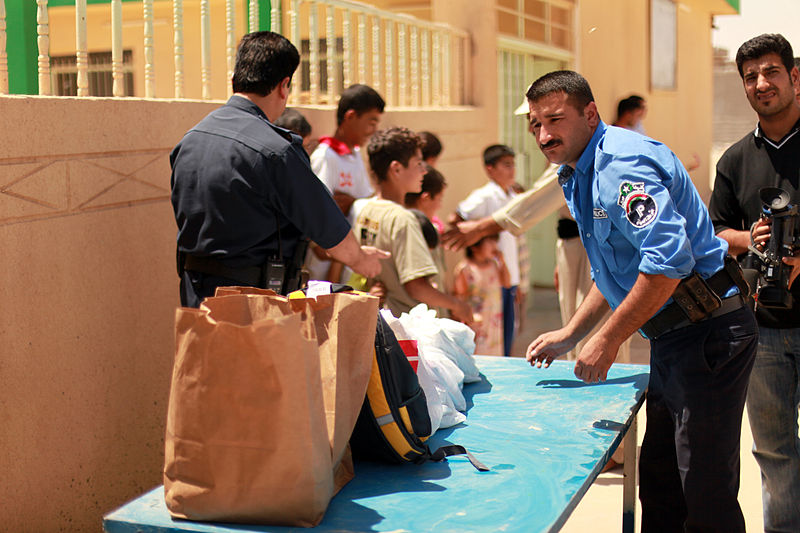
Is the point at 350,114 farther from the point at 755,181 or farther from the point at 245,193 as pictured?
the point at 755,181

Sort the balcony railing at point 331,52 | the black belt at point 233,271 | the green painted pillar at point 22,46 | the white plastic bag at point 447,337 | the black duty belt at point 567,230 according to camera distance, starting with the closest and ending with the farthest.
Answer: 1. the white plastic bag at point 447,337
2. the black belt at point 233,271
3. the balcony railing at point 331,52
4. the black duty belt at point 567,230
5. the green painted pillar at point 22,46

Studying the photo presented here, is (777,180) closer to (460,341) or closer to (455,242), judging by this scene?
(460,341)

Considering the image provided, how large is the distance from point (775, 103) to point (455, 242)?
1727mm

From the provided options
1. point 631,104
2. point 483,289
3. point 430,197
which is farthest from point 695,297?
point 631,104

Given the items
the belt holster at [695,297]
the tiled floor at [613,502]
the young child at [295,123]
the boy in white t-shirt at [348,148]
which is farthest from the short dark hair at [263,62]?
the tiled floor at [613,502]

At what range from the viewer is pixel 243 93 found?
3426mm

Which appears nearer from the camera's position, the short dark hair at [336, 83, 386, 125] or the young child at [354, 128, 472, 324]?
the young child at [354, 128, 472, 324]

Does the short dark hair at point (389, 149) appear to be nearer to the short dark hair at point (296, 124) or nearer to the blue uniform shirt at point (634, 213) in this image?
the short dark hair at point (296, 124)

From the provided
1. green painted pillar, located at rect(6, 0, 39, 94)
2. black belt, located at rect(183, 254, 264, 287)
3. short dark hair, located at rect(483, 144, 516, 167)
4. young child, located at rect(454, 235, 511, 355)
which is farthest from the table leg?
green painted pillar, located at rect(6, 0, 39, 94)

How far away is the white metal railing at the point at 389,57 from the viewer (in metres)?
6.06

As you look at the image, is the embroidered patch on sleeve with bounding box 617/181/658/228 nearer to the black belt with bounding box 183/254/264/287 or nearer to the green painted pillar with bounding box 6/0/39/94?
the black belt with bounding box 183/254/264/287

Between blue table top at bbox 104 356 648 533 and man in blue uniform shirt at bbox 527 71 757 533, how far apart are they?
0.20 metres

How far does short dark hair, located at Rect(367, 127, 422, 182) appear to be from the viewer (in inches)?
164

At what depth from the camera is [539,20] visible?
35.2ft
